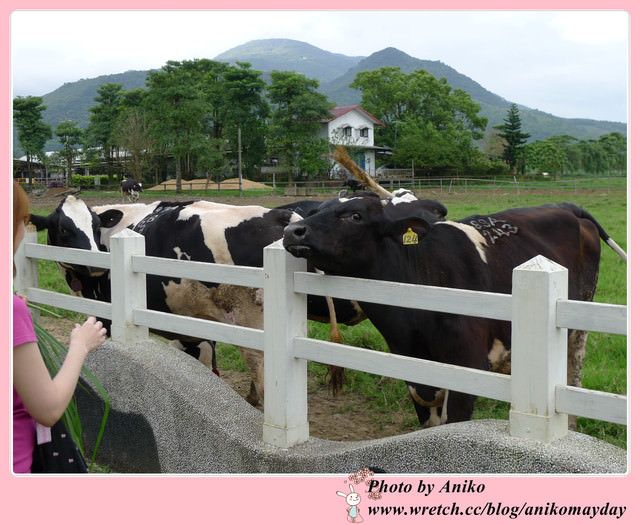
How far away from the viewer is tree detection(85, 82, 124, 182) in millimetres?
68188

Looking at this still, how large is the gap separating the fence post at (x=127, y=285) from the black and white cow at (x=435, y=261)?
61.7 inches

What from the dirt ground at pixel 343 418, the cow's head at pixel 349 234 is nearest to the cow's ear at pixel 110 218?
the dirt ground at pixel 343 418

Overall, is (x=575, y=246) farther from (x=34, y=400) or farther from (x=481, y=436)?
(x=34, y=400)

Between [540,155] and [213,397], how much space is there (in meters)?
73.4

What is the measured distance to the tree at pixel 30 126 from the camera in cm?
6134

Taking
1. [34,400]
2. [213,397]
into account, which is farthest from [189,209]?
[34,400]

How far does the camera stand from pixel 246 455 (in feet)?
12.8

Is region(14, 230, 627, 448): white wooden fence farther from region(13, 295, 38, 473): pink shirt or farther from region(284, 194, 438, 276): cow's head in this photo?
region(13, 295, 38, 473): pink shirt

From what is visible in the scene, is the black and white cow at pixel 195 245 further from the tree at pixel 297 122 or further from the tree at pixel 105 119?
the tree at pixel 105 119

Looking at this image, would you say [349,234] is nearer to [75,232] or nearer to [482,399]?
[482,399]

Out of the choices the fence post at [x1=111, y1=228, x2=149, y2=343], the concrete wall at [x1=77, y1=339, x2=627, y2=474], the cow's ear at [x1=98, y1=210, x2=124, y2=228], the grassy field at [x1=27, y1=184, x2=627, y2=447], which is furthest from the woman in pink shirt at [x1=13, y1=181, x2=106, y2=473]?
the cow's ear at [x1=98, y1=210, x2=124, y2=228]

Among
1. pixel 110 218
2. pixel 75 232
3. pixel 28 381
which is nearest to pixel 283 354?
pixel 28 381

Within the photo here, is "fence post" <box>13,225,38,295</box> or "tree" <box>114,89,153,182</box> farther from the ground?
"tree" <box>114,89,153,182</box>

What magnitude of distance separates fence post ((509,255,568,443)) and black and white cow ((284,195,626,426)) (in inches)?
20.2
